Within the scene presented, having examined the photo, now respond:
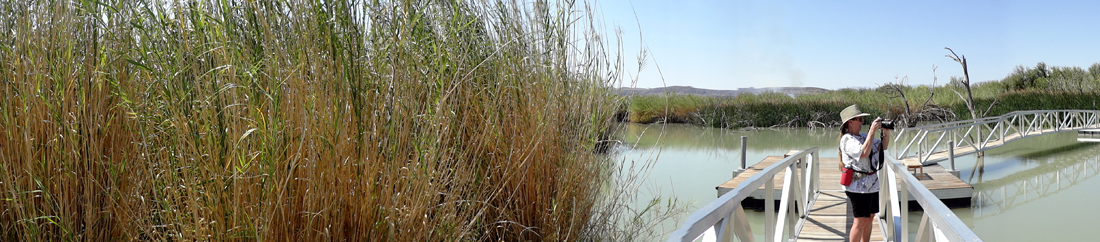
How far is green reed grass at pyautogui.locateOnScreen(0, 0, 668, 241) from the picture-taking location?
1.86 m

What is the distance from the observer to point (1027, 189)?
10.5 metres

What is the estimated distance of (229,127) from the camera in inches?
73.3

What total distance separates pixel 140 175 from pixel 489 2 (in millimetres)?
1543

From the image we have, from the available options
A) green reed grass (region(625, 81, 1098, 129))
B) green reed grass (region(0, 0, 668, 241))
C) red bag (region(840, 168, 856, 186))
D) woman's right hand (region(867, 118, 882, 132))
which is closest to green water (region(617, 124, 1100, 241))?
red bag (region(840, 168, 856, 186))

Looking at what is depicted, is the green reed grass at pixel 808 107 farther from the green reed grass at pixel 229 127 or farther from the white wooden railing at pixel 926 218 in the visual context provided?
the green reed grass at pixel 229 127

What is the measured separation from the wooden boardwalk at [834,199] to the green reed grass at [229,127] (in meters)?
2.59

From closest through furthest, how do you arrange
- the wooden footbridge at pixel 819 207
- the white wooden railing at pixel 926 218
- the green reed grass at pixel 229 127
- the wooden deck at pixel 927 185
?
the white wooden railing at pixel 926 218 < the wooden footbridge at pixel 819 207 < the green reed grass at pixel 229 127 < the wooden deck at pixel 927 185

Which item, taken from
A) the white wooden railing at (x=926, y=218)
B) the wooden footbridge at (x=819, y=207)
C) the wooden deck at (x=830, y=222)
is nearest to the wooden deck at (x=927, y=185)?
the wooden footbridge at (x=819, y=207)

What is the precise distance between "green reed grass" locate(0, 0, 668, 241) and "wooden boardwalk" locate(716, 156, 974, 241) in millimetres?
2585

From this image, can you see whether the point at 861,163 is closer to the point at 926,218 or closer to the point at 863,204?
the point at 863,204

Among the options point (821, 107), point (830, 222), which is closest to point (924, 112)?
point (821, 107)

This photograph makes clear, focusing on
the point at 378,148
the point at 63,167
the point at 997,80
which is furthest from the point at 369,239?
the point at 997,80

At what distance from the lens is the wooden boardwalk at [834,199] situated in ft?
15.3

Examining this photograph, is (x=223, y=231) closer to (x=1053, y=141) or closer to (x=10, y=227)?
(x=10, y=227)
